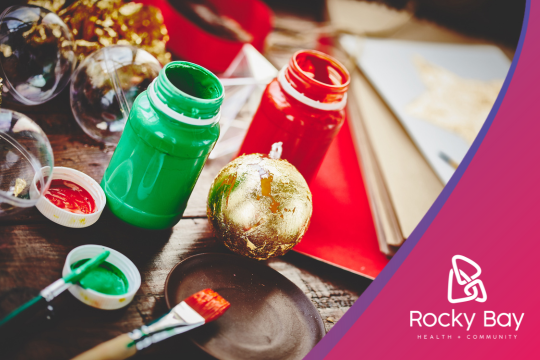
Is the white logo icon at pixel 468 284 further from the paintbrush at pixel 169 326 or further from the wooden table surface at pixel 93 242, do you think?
the paintbrush at pixel 169 326

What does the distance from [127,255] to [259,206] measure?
200 millimetres

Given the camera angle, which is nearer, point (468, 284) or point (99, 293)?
point (99, 293)

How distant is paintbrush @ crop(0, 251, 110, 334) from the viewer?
1.40 feet

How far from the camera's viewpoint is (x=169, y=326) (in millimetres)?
471

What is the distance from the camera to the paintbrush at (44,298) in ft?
1.40

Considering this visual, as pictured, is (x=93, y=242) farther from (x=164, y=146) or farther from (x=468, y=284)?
(x=468, y=284)

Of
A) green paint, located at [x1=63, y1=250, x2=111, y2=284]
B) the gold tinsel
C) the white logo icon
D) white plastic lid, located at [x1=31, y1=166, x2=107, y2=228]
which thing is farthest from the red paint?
the white logo icon

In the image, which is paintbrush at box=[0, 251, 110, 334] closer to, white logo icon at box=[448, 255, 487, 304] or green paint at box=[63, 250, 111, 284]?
green paint at box=[63, 250, 111, 284]

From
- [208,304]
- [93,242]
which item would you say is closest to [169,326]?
[208,304]

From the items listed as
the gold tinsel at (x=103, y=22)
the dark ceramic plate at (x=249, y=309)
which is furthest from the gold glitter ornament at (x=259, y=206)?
the gold tinsel at (x=103, y=22)

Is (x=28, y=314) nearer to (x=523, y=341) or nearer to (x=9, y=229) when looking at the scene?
(x=9, y=229)

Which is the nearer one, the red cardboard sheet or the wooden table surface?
the wooden table surface

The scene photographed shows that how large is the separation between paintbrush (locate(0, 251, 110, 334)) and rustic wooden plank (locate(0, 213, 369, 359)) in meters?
0.02

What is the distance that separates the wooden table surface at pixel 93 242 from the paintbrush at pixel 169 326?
0.03 meters
